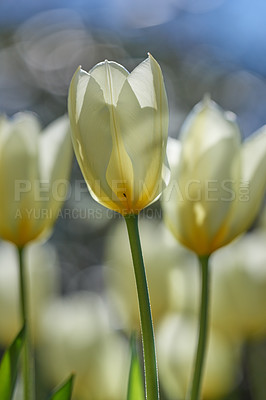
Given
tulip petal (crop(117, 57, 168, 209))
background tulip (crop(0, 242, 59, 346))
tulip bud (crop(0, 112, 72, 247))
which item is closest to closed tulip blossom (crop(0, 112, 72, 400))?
tulip bud (crop(0, 112, 72, 247))

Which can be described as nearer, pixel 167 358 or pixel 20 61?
pixel 167 358

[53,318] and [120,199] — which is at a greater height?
[120,199]

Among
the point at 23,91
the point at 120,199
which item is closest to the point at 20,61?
the point at 23,91

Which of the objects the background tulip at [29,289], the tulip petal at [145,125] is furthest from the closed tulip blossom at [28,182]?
the background tulip at [29,289]

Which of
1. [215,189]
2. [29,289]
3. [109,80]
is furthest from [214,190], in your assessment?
[29,289]

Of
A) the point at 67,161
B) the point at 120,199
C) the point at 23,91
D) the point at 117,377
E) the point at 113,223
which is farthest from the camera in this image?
the point at 23,91

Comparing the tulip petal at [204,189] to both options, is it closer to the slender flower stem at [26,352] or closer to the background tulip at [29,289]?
the slender flower stem at [26,352]

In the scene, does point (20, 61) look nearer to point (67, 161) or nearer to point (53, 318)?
point (53, 318)

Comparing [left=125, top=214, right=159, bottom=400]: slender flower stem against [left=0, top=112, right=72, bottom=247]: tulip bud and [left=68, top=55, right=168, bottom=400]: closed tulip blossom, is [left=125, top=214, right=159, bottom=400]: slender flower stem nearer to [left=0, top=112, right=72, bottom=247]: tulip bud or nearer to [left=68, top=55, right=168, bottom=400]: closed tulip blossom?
[left=68, top=55, right=168, bottom=400]: closed tulip blossom
